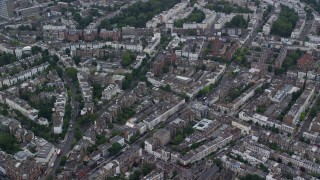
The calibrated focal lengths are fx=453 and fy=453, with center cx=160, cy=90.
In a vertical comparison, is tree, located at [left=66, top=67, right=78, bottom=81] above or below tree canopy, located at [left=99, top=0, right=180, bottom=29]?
below

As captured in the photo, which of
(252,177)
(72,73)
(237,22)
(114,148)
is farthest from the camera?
(237,22)

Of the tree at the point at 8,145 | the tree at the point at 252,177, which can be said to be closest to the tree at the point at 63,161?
the tree at the point at 8,145

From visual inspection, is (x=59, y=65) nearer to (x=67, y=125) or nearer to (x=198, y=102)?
(x=67, y=125)

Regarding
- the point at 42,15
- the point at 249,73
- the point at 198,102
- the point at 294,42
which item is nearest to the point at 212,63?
the point at 249,73

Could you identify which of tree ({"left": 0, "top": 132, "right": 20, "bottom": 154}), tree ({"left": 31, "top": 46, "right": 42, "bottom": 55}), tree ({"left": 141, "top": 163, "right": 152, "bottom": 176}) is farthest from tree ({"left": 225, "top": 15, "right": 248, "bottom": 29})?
tree ({"left": 0, "top": 132, "right": 20, "bottom": 154})

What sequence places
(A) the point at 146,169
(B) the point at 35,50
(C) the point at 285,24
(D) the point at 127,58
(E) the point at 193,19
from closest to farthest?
(A) the point at 146,169
(D) the point at 127,58
(B) the point at 35,50
(C) the point at 285,24
(E) the point at 193,19

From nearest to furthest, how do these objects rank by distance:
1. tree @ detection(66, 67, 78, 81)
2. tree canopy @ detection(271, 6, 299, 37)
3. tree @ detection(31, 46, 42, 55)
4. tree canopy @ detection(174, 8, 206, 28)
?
1. tree @ detection(66, 67, 78, 81)
2. tree @ detection(31, 46, 42, 55)
3. tree canopy @ detection(271, 6, 299, 37)
4. tree canopy @ detection(174, 8, 206, 28)

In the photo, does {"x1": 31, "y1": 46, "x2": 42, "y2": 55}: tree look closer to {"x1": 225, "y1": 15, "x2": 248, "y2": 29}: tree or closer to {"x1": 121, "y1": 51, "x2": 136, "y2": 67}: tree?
{"x1": 121, "y1": 51, "x2": 136, "y2": 67}: tree

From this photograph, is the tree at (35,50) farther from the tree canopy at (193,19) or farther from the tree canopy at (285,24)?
the tree canopy at (285,24)

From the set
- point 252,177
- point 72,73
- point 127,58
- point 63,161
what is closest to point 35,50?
point 72,73

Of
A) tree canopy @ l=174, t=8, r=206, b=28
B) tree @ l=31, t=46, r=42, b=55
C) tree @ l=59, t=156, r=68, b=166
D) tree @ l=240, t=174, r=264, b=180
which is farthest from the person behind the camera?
tree canopy @ l=174, t=8, r=206, b=28

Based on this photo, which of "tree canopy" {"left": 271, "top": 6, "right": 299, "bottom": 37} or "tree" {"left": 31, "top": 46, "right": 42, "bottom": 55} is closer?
"tree" {"left": 31, "top": 46, "right": 42, "bottom": 55}

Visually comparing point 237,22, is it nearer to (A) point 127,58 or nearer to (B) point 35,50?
(A) point 127,58
